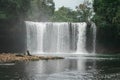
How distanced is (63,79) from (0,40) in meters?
48.6

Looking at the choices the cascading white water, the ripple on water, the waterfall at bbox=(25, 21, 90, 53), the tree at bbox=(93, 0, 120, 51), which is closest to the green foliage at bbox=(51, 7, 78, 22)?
the waterfall at bbox=(25, 21, 90, 53)

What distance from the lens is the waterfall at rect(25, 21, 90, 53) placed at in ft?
297

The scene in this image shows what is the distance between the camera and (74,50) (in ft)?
297

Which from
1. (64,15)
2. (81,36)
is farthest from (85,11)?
(81,36)

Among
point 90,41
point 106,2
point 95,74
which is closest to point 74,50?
point 90,41

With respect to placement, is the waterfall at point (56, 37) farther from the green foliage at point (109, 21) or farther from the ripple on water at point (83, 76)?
the ripple on water at point (83, 76)

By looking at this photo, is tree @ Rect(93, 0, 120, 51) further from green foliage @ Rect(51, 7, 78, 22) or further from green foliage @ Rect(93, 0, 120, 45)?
green foliage @ Rect(51, 7, 78, 22)

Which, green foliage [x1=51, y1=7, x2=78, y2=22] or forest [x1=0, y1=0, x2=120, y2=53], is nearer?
forest [x1=0, y1=0, x2=120, y2=53]

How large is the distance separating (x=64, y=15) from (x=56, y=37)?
228 ft

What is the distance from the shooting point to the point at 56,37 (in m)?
92.8

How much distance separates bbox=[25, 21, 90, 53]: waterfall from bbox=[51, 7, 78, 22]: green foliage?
156 feet

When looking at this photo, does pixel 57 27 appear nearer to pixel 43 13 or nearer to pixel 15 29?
pixel 15 29

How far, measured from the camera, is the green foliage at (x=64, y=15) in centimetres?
14825

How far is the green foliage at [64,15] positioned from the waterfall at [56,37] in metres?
47.4
